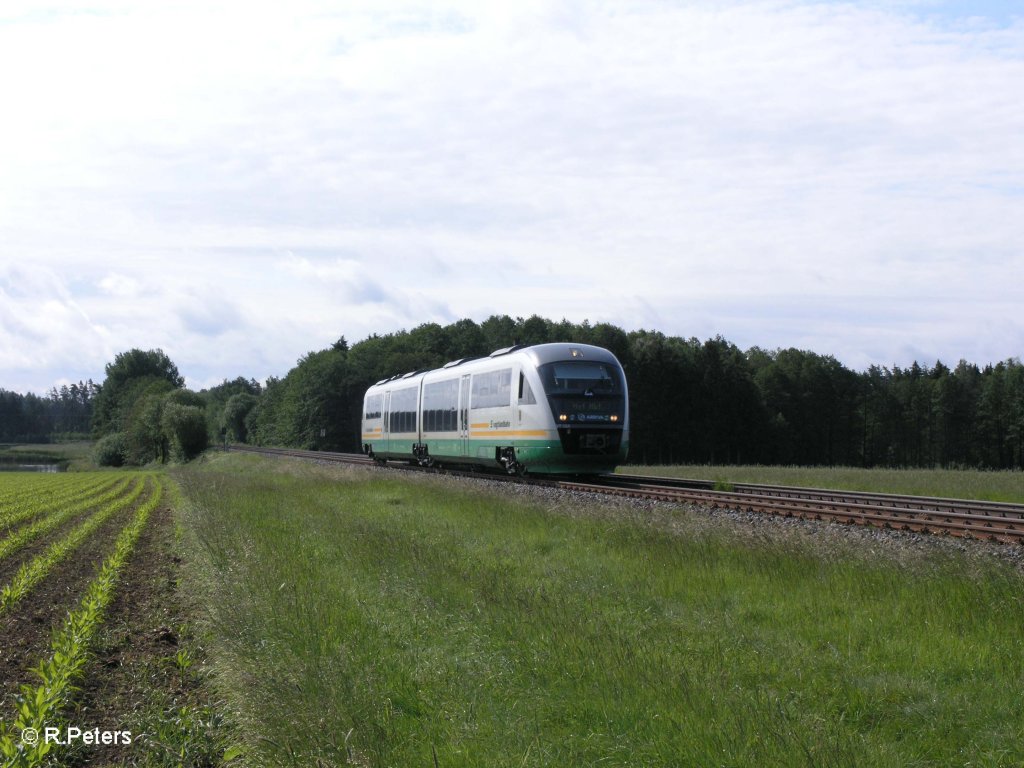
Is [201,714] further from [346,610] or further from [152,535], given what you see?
[152,535]

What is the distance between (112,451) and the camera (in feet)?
358

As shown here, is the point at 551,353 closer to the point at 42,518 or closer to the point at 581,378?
the point at 581,378

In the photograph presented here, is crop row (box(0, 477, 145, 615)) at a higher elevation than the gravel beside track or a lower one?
lower

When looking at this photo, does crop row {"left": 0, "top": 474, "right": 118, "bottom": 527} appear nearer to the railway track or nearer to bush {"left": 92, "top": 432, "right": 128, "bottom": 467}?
the railway track

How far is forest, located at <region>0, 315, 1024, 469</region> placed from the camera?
9206 cm

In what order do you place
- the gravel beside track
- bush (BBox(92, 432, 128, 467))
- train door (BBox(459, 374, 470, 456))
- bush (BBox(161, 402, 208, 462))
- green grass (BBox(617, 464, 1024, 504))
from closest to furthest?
the gravel beside track, green grass (BBox(617, 464, 1024, 504)), train door (BBox(459, 374, 470, 456)), bush (BBox(161, 402, 208, 462)), bush (BBox(92, 432, 128, 467))

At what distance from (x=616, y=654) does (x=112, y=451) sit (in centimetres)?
11215

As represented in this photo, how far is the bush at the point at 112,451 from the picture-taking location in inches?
4291

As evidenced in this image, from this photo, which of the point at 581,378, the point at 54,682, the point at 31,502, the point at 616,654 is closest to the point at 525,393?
the point at 581,378

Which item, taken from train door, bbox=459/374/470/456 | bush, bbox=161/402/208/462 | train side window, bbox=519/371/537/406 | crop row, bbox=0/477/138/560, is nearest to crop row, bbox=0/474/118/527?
crop row, bbox=0/477/138/560

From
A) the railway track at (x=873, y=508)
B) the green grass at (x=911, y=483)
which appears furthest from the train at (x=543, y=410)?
the green grass at (x=911, y=483)

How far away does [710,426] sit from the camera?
307 ft

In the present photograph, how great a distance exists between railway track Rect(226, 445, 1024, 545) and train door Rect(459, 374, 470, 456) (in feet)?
18.1

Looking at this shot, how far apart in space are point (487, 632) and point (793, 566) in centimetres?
431
